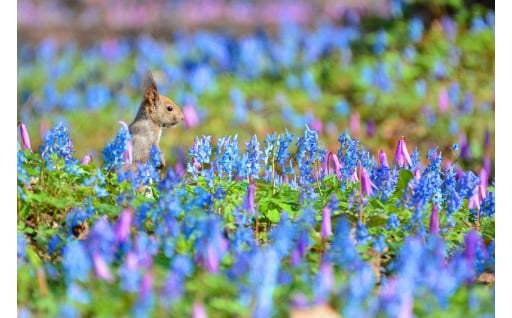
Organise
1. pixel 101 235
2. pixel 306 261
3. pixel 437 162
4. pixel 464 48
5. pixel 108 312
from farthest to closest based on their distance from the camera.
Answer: pixel 464 48 → pixel 437 162 → pixel 306 261 → pixel 101 235 → pixel 108 312

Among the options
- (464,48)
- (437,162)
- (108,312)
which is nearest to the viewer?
(108,312)

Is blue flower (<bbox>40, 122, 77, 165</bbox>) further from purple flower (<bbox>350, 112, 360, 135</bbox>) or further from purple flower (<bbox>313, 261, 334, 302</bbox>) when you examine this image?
purple flower (<bbox>350, 112, 360, 135</bbox>)

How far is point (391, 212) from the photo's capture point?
3711 mm

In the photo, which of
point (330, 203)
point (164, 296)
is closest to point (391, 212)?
point (330, 203)

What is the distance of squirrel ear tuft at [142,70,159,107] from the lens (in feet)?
15.4

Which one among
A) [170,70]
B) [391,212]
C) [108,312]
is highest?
[170,70]

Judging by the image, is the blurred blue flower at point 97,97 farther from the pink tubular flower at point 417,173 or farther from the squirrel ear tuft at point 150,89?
the pink tubular flower at point 417,173

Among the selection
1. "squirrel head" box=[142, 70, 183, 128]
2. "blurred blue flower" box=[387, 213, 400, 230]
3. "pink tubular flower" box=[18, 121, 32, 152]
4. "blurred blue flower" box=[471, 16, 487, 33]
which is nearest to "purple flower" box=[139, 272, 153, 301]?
"blurred blue flower" box=[387, 213, 400, 230]

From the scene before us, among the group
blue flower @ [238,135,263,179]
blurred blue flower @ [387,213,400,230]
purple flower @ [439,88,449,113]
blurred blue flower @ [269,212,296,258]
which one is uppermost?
purple flower @ [439,88,449,113]

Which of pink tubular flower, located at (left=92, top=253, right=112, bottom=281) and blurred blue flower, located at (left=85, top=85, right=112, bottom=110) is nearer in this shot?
pink tubular flower, located at (left=92, top=253, right=112, bottom=281)

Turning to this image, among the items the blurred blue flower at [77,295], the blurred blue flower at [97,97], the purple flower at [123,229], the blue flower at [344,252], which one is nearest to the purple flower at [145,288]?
the blurred blue flower at [77,295]

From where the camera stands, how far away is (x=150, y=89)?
4801 millimetres
